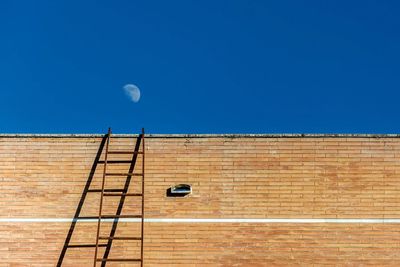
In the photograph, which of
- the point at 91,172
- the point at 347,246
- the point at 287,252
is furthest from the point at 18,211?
the point at 347,246

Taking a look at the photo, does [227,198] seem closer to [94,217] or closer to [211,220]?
[211,220]

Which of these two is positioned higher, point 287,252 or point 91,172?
point 91,172

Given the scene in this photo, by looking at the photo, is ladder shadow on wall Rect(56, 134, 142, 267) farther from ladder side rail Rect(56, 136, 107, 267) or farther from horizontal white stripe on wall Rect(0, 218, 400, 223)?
Answer: horizontal white stripe on wall Rect(0, 218, 400, 223)

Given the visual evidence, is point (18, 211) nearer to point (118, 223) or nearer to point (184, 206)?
point (118, 223)

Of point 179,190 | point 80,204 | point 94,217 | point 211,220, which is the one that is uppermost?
point 179,190

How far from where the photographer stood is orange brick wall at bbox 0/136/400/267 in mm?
13148

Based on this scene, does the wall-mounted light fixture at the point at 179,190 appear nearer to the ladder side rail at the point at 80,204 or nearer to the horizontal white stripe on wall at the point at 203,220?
the horizontal white stripe on wall at the point at 203,220

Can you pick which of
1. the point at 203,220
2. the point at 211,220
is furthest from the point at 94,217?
the point at 211,220

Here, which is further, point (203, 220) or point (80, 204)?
point (80, 204)

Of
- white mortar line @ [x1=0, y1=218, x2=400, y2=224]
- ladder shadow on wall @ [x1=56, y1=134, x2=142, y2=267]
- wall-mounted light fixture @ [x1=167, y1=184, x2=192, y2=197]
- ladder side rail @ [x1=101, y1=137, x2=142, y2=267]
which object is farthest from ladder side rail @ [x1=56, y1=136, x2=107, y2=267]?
wall-mounted light fixture @ [x1=167, y1=184, x2=192, y2=197]

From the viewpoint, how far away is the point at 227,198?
44.6ft

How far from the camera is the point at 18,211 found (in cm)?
1357

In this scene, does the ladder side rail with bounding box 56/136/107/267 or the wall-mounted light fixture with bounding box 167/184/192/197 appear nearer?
the ladder side rail with bounding box 56/136/107/267

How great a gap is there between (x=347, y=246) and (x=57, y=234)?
624 cm
